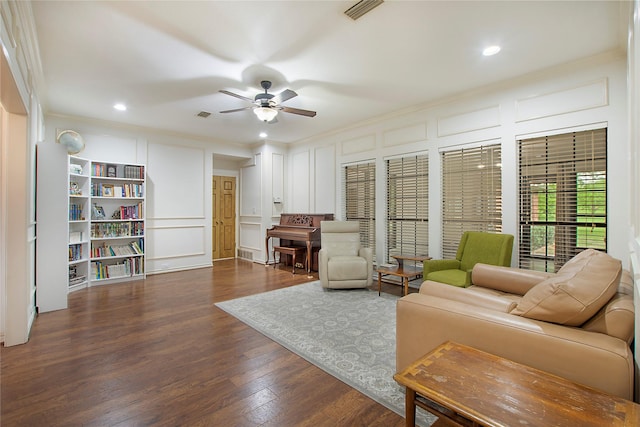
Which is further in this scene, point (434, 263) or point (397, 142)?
point (397, 142)

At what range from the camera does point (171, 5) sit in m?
2.24

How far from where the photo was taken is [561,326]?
4.58ft

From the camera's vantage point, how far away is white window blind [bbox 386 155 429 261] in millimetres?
4531

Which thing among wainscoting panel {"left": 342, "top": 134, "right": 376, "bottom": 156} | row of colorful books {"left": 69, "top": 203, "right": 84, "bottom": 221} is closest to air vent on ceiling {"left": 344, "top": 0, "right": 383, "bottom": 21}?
wainscoting panel {"left": 342, "top": 134, "right": 376, "bottom": 156}

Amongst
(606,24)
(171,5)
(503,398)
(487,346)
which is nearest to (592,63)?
(606,24)

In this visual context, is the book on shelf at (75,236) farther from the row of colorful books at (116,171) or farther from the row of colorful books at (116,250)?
the row of colorful books at (116,171)

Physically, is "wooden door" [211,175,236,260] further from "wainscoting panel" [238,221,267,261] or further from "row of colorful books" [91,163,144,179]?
"row of colorful books" [91,163,144,179]

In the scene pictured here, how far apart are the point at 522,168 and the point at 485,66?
4.17 feet

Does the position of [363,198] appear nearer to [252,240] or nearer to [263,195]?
[263,195]

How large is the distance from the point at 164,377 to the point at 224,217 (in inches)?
213

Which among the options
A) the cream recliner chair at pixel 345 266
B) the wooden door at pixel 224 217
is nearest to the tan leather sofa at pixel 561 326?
the cream recliner chair at pixel 345 266

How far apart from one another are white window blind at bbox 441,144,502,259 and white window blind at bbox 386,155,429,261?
0.30 meters

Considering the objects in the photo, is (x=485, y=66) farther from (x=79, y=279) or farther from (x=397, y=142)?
(x=79, y=279)

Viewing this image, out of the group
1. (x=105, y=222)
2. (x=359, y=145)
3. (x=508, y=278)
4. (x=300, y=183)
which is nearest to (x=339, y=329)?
(x=508, y=278)
